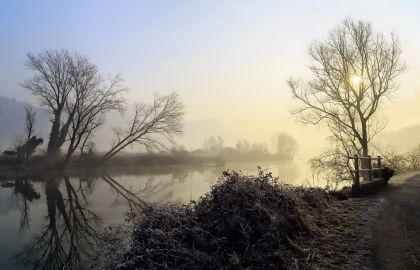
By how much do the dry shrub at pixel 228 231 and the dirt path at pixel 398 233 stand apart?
153 centimetres

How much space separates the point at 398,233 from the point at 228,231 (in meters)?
3.79

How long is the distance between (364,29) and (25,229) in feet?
86.1

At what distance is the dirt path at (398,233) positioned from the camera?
24.9ft

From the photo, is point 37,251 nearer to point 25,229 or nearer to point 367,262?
point 25,229

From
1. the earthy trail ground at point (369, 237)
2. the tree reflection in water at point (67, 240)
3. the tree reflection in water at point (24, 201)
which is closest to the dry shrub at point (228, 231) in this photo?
the earthy trail ground at point (369, 237)

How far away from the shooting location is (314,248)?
28.1 ft

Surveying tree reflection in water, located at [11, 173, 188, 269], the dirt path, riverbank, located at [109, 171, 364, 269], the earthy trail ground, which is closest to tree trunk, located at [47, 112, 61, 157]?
tree reflection in water, located at [11, 173, 188, 269]

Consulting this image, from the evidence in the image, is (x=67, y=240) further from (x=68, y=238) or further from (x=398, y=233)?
(x=398, y=233)

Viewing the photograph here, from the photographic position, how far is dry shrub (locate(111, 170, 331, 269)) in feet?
26.5

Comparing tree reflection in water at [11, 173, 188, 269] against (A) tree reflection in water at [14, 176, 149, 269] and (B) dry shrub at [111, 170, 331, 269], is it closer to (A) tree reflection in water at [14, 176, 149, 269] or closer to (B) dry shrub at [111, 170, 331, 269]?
(A) tree reflection in water at [14, 176, 149, 269]

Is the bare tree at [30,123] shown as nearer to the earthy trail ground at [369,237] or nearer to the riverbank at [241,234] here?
the riverbank at [241,234]

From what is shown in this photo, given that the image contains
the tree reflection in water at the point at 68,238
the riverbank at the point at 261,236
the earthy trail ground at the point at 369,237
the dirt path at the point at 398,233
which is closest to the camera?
the dirt path at the point at 398,233

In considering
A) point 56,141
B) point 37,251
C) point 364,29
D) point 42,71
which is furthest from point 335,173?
point 42,71

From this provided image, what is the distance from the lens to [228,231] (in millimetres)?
8914
